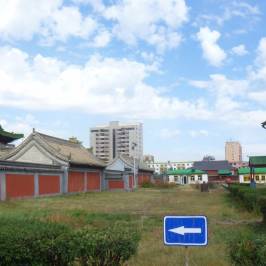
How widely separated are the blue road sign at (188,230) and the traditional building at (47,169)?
2820cm

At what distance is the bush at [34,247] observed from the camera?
663cm

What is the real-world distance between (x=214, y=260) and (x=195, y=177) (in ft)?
335

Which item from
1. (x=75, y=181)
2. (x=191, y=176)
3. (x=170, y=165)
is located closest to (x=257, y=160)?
(x=75, y=181)

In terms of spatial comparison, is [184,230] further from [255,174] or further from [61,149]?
[255,174]

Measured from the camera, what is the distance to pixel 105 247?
6738 mm

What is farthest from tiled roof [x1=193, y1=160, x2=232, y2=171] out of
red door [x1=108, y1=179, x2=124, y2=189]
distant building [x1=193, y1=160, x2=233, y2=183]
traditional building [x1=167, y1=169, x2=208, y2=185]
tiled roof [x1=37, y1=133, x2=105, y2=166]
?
tiled roof [x1=37, y1=133, x2=105, y2=166]

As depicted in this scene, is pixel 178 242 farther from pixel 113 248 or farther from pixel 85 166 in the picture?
pixel 85 166

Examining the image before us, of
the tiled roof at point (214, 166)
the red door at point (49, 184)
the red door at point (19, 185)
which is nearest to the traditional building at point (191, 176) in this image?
the tiled roof at point (214, 166)

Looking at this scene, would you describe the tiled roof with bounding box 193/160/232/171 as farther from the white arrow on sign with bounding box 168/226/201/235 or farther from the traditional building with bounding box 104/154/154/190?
the white arrow on sign with bounding box 168/226/201/235

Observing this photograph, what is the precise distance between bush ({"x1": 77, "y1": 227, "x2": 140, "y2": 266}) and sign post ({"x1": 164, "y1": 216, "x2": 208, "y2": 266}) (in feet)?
3.18

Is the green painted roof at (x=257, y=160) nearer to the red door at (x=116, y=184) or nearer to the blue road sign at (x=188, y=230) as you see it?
the red door at (x=116, y=184)

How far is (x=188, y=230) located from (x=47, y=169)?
36030mm

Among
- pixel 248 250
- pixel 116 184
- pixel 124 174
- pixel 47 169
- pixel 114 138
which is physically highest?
pixel 114 138

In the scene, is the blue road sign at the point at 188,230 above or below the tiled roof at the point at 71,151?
below
